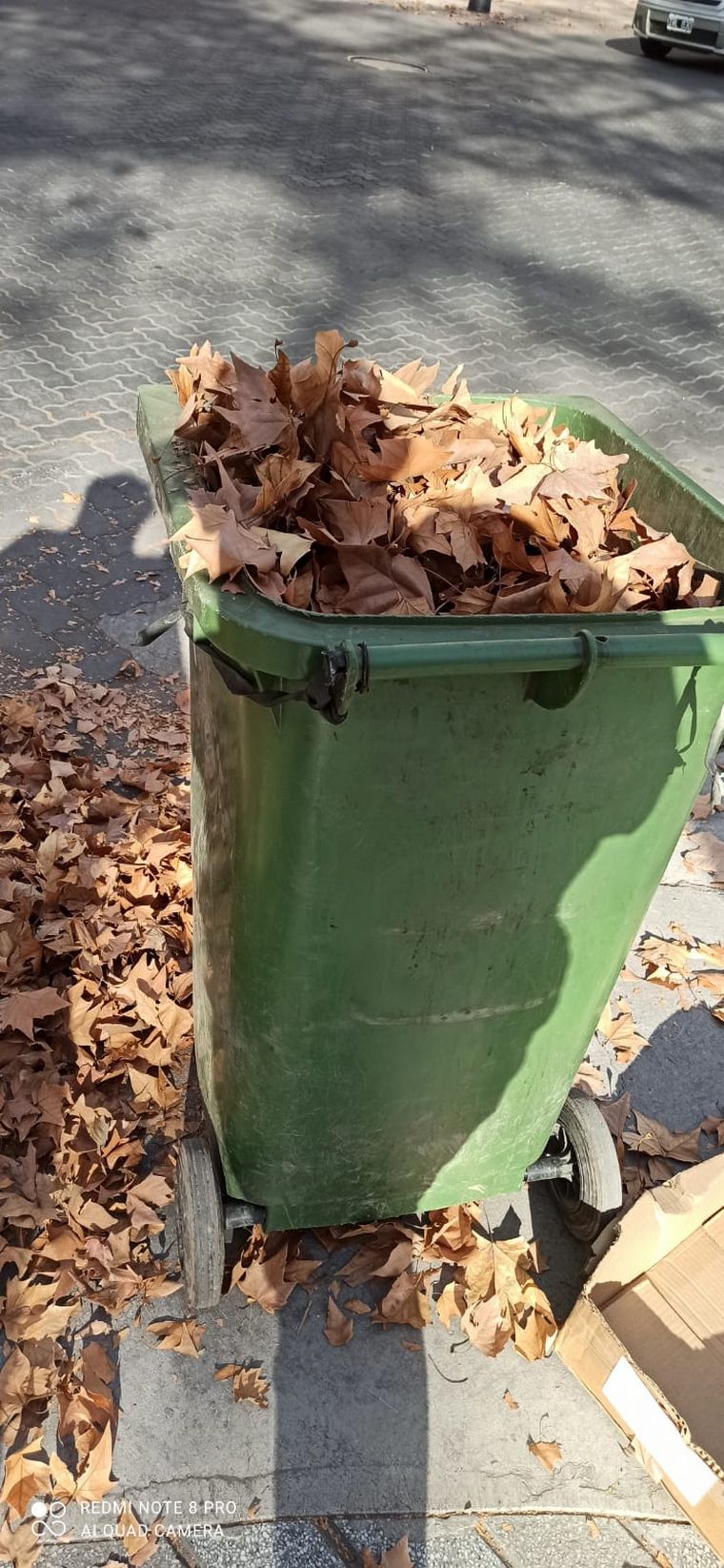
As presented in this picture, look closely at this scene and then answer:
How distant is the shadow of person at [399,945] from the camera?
157cm

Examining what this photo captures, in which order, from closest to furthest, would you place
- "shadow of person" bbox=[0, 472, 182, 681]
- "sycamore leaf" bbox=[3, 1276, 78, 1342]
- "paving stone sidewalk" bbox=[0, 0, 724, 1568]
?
1. "paving stone sidewalk" bbox=[0, 0, 724, 1568]
2. "sycamore leaf" bbox=[3, 1276, 78, 1342]
3. "shadow of person" bbox=[0, 472, 182, 681]

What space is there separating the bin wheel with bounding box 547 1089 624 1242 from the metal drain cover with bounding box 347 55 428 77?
42.2 ft

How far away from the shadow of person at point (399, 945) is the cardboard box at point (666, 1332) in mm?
278

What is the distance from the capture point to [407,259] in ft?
25.3

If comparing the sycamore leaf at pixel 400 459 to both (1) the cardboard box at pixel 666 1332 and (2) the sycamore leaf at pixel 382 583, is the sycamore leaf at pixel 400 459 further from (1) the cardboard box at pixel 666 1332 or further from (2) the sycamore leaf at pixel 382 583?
(1) the cardboard box at pixel 666 1332

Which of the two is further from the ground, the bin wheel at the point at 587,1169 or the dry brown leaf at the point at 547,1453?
the bin wheel at the point at 587,1169

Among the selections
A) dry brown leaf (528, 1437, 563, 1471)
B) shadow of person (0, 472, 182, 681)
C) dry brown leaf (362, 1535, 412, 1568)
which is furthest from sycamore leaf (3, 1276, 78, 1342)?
shadow of person (0, 472, 182, 681)

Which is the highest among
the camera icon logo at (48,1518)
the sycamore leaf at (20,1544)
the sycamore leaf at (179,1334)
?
the sycamore leaf at (179,1334)

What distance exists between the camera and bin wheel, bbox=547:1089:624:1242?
2.38m

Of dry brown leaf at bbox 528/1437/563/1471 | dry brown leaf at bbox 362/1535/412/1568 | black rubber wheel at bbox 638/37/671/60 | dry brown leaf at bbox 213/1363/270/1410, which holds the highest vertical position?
black rubber wheel at bbox 638/37/671/60

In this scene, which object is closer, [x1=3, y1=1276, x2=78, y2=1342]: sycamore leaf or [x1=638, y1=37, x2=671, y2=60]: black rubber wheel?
[x1=3, y1=1276, x2=78, y2=1342]: sycamore leaf

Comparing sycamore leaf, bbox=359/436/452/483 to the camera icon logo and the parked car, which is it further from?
the parked car

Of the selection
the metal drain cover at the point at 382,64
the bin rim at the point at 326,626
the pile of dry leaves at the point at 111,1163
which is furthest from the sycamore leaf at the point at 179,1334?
the metal drain cover at the point at 382,64

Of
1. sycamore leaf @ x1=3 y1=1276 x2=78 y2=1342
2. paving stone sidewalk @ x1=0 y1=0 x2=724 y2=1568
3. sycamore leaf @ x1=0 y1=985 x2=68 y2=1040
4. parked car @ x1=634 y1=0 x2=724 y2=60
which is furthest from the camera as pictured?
parked car @ x1=634 y1=0 x2=724 y2=60
